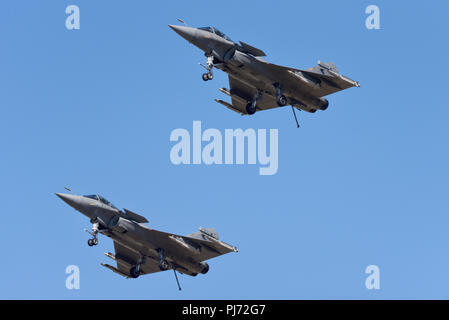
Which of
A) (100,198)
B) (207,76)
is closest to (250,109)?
(207,76)

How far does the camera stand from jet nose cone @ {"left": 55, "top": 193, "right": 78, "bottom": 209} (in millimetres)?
58500

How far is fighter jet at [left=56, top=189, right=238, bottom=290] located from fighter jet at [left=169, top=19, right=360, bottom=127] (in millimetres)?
8997

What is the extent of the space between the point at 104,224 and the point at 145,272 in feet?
29.3

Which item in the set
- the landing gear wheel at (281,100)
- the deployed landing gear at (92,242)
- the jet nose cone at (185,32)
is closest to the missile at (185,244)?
the deployed landing gear at (92,242)

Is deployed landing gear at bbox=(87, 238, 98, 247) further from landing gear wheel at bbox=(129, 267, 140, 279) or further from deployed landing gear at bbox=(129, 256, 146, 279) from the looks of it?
landing gear wheel at bbox=(129, 267, 140, 279)

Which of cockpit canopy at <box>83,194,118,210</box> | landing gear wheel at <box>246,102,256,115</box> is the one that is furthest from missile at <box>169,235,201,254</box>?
landing gear wheel at <box>246,102,256,115</box>

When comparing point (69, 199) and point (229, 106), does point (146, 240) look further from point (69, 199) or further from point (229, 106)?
point (229, 106)

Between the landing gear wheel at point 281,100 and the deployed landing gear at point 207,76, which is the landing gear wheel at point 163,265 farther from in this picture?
the deployed landing gear at point 207,76
